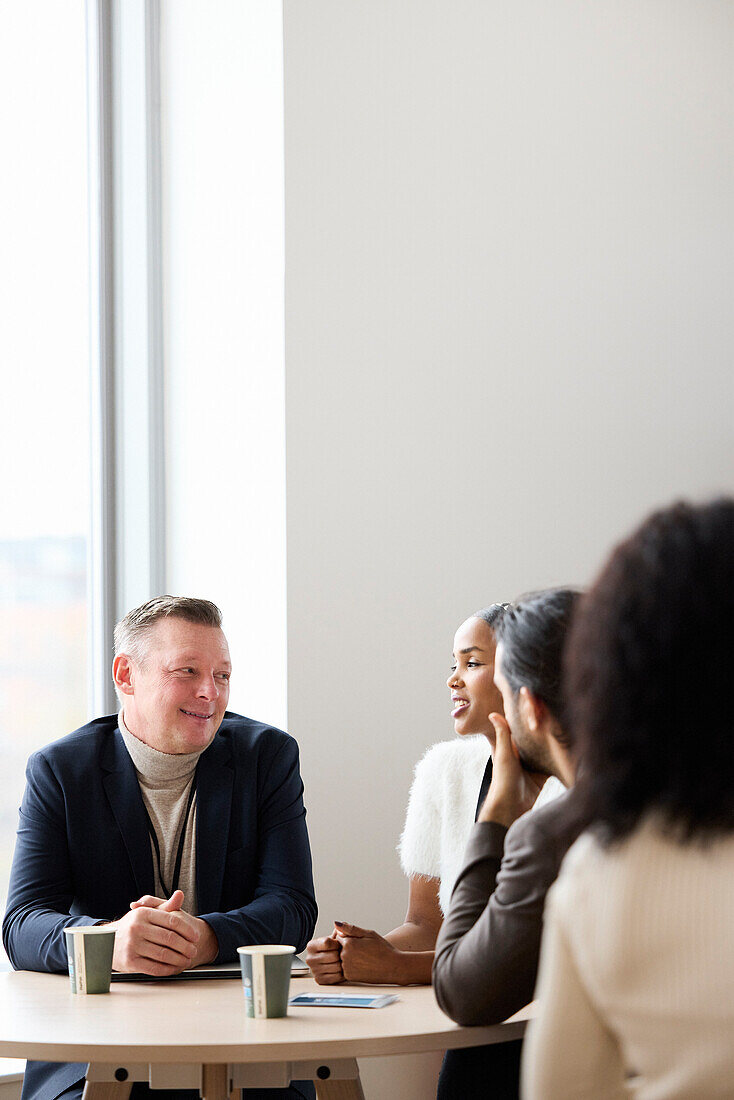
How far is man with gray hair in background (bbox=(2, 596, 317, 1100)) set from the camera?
2.23m

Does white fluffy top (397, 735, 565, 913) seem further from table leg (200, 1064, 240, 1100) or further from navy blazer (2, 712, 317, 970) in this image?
Result: table leg (200, 1064, 240, 1100)

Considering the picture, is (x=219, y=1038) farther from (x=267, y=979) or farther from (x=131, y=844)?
(x=131, y=844)

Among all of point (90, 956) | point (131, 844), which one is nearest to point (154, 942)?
point (90, 956)

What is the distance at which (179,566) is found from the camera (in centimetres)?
336

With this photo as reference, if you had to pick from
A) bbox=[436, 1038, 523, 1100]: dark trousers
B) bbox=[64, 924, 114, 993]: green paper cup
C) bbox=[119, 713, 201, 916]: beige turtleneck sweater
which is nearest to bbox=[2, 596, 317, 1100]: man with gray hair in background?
bbox=[119, 713, 201, 916]: beige turtleneck sweater

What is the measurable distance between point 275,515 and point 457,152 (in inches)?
44.9

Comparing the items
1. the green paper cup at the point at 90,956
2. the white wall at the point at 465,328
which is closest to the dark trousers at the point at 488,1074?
the green paper cup at the point at 90,956

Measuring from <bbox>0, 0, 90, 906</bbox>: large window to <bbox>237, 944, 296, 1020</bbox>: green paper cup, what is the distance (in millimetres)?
1654

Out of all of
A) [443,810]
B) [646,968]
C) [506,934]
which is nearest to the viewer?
[646,968]

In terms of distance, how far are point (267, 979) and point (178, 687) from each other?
2.47 feet

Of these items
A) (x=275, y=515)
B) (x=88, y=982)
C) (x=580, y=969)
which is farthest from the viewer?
(x=275, y=515)

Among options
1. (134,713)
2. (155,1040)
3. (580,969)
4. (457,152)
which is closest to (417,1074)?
(134,713)

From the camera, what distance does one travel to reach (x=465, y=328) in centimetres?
340

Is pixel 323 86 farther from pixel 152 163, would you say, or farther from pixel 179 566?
pixel 179 566
